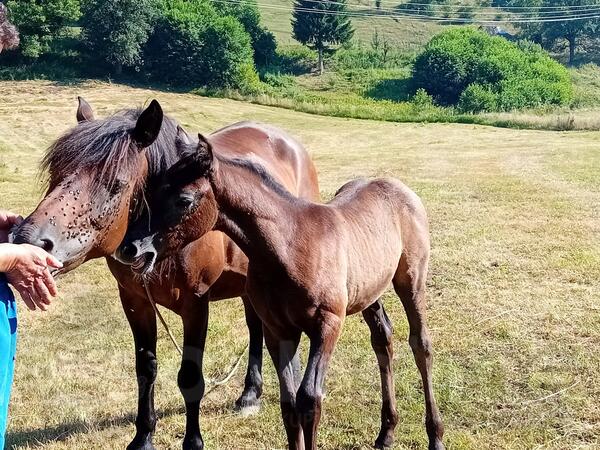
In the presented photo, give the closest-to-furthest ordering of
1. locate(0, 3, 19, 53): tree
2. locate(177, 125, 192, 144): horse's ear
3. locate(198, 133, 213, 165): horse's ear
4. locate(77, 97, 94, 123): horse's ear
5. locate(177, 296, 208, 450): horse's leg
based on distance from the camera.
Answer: locate(0, 3, 19, 53): tree
locate(198, 133, 213, 165): horse's ear
locate(177, 125, 192, 144): horse's ear
locate(77, 97, 94, 123): horse's ear
locate(177, 296, 208, 450): horse's leg

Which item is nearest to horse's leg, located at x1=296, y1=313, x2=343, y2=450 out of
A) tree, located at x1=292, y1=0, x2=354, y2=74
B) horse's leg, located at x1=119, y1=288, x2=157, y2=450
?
horse's leg, located at x1=119, y1=288, x2=157, y2=450

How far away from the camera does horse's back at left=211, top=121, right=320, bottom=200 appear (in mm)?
4816

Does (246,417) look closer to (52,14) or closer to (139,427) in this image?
(139,427)

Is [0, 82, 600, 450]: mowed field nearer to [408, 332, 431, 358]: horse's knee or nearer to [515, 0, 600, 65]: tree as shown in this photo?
[408, 332, 431, 358]: horse's knee

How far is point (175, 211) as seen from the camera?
2713 millimetres

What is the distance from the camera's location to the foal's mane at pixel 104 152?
9.27 ft

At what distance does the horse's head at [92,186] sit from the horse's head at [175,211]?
0.49 ft

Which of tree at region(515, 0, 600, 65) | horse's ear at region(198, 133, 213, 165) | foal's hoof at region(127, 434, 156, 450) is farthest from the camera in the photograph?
tree at region(515, 0, 600, 65)

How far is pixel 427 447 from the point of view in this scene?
3811mm

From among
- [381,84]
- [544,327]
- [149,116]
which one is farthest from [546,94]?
[149,116]

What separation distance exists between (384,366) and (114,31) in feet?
124

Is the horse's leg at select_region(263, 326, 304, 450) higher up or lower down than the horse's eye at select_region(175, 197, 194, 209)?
lower down

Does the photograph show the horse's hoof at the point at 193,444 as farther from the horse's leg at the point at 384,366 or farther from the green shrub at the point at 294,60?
the green shrub at the point at 294,60

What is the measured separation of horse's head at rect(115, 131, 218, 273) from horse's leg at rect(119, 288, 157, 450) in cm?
117
